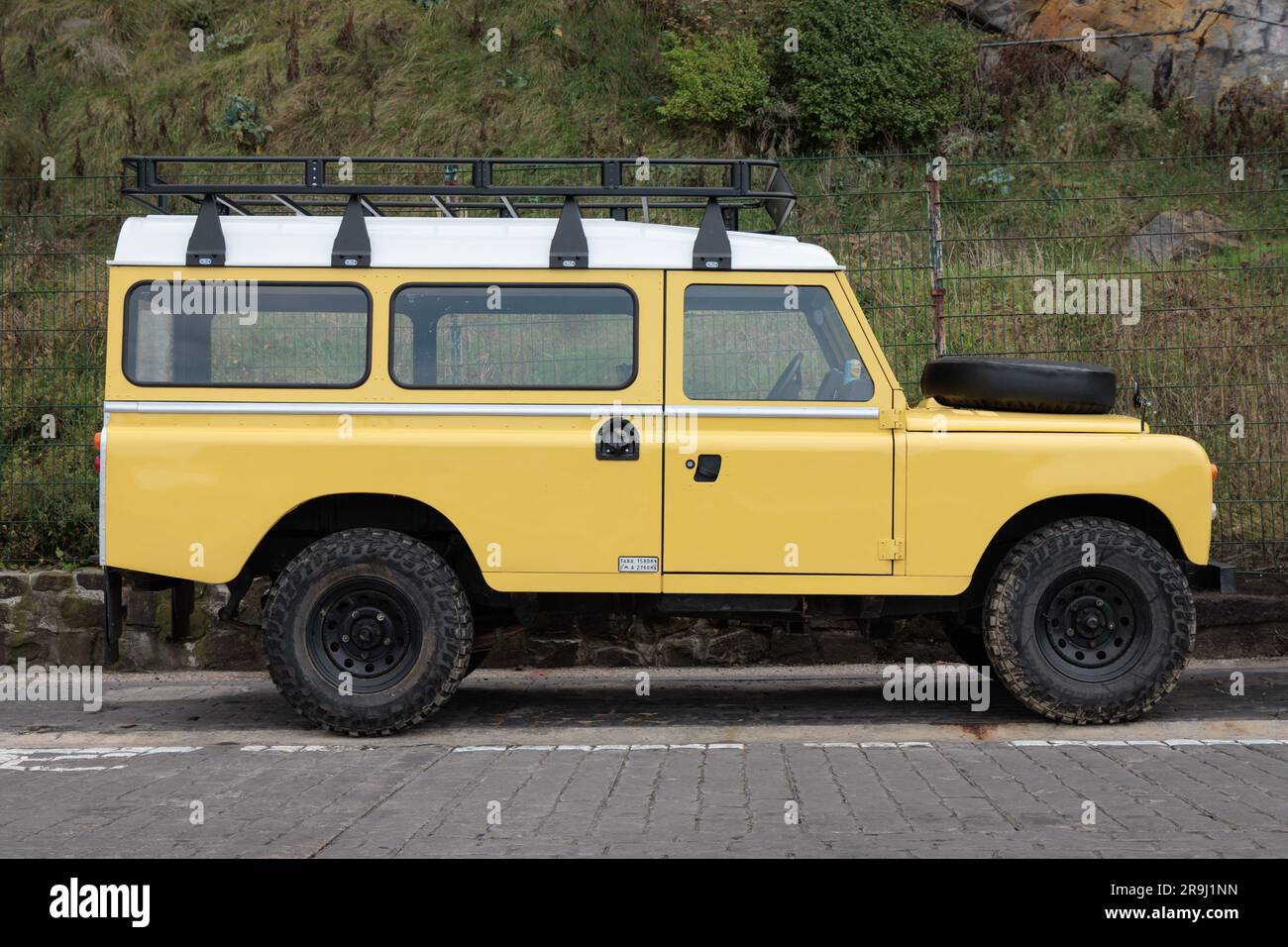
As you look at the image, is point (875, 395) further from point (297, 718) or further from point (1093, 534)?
point (297, 718)

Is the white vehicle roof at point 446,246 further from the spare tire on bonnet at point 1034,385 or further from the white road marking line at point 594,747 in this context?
the white road marking line at point 594,747

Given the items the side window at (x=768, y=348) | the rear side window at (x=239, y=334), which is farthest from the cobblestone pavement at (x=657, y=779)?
the rear side window at (x=239, y=334)

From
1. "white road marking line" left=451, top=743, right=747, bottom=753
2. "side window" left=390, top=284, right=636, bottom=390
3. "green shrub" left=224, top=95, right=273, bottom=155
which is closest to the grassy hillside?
"green shrub" left=224, top=95, right=273, bottom=155

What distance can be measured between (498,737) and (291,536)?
161cm

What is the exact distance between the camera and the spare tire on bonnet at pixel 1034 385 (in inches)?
296

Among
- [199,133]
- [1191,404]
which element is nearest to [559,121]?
[199,133]

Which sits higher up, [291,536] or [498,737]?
[291,536]

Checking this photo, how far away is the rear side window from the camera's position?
741cm

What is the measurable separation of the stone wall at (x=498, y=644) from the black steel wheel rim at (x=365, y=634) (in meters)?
2.45

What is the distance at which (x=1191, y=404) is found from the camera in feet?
32.4

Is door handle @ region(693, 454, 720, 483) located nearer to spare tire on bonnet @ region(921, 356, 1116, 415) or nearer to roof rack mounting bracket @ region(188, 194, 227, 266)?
spare tire on bonnet @ region(921, 356, 1116, 415)

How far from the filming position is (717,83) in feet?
55.0

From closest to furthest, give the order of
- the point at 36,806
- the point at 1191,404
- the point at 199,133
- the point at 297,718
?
1. the point at 36,806
2. the point at 297,718
3. the point at 1191,404
4. the point at 199,133

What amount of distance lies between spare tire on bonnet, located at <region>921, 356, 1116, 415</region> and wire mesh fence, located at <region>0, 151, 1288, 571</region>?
1.87m
